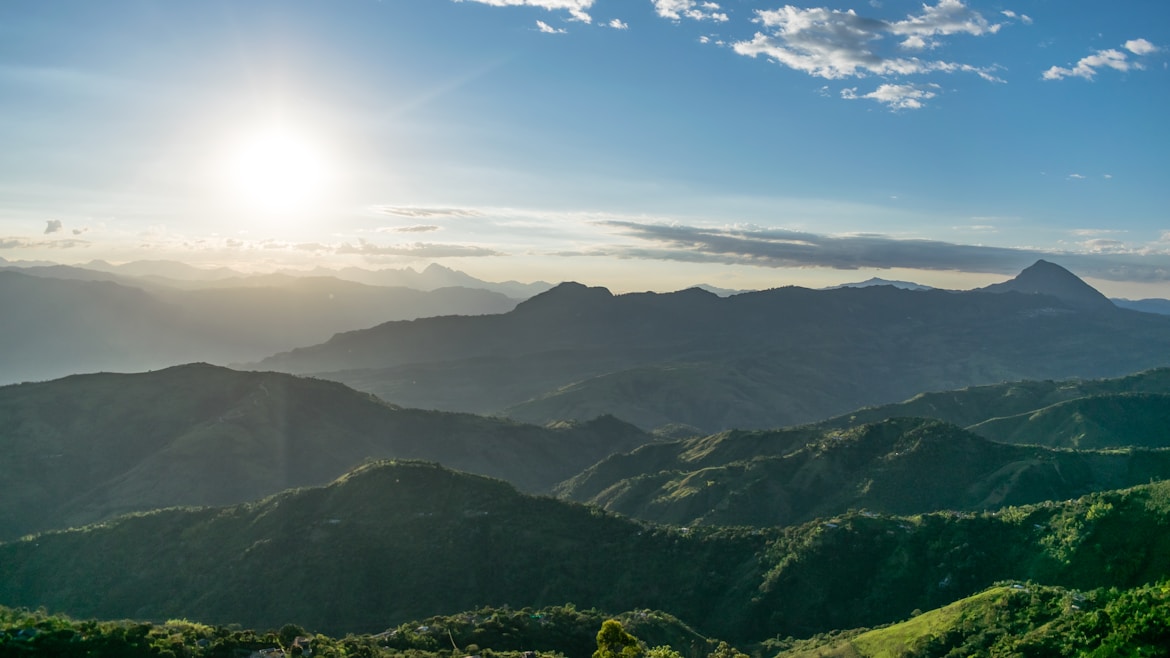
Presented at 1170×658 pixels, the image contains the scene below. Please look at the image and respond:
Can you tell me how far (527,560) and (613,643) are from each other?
3850 cm

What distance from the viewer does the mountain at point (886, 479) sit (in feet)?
326

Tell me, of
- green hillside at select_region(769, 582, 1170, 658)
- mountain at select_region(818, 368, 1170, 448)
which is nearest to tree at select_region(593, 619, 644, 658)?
green hillside at select_region(769, 582, 1170, 658)

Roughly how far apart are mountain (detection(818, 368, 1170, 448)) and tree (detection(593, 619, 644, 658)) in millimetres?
129428

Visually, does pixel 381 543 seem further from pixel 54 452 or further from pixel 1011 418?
pixel 1011 418

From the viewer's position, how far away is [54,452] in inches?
5566

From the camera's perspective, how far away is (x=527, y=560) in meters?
76.5

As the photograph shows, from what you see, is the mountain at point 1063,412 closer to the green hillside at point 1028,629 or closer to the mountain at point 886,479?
the mountain at point 886,479

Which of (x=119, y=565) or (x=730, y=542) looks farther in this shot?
(x=119, y=565)

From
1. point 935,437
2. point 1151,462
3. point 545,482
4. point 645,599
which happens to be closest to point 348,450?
point 545,482

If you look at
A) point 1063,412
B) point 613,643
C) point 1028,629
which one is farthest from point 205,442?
point 1063,412

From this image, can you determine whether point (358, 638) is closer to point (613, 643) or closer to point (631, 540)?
point (613, 643)

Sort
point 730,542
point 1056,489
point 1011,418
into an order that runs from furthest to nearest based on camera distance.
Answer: point 1011,418 < point 1056,489 < point 730,542

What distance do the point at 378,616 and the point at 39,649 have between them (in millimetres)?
39711

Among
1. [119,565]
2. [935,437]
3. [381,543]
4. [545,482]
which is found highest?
[935,437]
